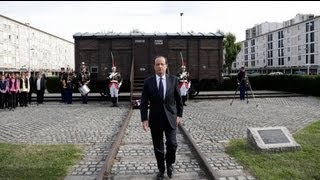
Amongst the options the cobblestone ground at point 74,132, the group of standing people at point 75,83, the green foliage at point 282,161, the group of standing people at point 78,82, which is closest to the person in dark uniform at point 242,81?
the group of standing people at point 78,82

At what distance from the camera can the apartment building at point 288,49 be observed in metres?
78.3

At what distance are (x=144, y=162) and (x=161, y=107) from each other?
1593 mm

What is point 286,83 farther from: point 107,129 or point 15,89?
point 107,129

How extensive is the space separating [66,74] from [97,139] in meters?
11.8

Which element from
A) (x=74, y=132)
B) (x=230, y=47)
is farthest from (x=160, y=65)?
(x=230, y=47)

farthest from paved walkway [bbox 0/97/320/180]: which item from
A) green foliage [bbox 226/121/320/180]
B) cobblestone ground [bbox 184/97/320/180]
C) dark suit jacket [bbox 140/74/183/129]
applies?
dark suit jacket [bbox 140/74/183/129]

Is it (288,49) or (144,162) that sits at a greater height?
(288,49)

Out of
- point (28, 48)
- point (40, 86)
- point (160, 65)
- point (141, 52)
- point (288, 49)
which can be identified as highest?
point (288, 49)

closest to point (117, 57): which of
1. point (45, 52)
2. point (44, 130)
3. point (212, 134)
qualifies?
point (44, 130)

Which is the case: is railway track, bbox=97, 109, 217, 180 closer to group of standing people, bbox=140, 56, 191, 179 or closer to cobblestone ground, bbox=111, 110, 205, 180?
cobblestone ground, bbox=111, 110, 205, 180

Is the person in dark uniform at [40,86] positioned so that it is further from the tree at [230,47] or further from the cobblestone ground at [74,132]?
the tree at [230,47]

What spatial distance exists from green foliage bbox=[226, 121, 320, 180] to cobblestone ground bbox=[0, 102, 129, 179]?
2.62 metres

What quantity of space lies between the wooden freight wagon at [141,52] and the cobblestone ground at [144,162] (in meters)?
11.7

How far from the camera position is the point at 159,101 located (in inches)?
223
